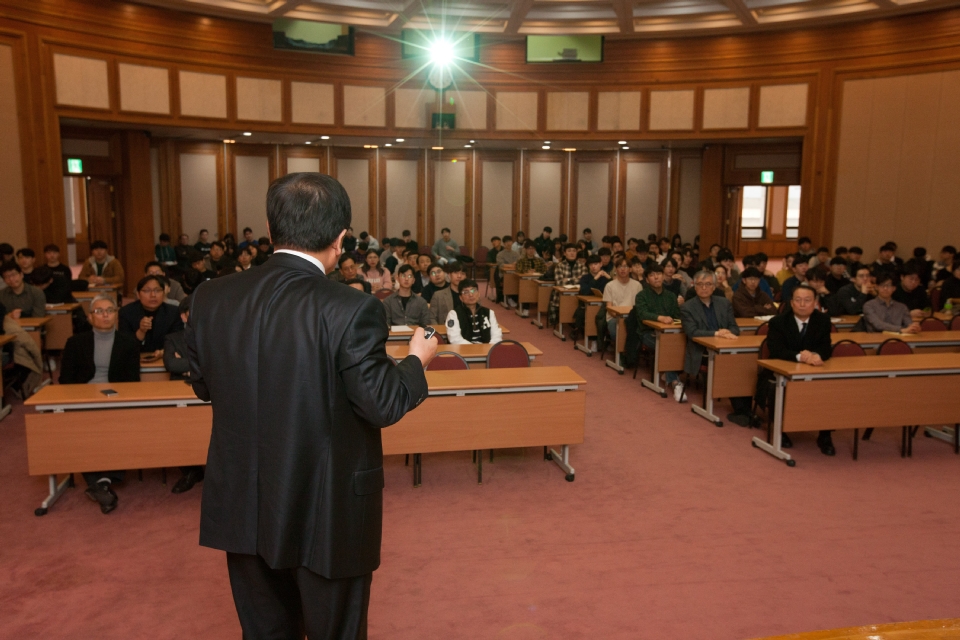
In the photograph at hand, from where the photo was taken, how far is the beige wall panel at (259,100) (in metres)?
13.6

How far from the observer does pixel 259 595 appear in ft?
6.13

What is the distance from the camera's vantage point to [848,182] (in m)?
13.6

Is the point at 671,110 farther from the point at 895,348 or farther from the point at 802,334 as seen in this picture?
the point at 802,334

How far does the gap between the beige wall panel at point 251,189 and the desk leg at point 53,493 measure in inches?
474

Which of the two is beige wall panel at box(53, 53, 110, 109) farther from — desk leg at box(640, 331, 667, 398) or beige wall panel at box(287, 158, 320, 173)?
desk leg at box(640, 331, 667, 398)

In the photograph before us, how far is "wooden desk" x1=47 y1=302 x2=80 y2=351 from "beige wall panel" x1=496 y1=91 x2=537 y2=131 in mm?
9677

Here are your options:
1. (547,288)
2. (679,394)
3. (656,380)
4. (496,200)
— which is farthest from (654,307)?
(496,200)

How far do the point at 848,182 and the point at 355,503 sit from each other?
14.1 m

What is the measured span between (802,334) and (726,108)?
→ 9.53 m

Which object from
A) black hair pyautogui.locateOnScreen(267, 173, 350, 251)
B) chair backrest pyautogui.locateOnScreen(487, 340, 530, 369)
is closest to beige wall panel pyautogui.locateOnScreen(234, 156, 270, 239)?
chair backrest pyautogui.locateOnScreen(487, 340, 530, 369)

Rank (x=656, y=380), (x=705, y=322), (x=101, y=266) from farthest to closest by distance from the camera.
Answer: (x=101, y=266) → (x=656, y=380) → (x=705, y=322)

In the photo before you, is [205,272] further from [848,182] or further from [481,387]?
[848,182]

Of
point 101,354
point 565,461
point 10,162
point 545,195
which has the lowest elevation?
point 565,461

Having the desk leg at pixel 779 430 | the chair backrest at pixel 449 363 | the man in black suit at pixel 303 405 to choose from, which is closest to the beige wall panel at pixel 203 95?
the chair backrest at pixel 449 363
